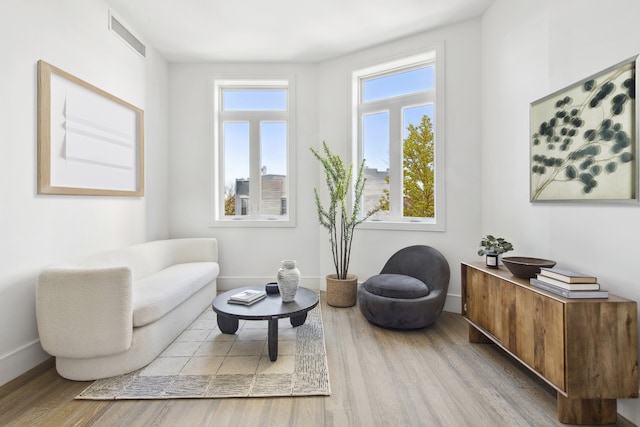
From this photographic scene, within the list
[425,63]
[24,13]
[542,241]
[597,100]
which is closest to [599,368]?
[542,241]

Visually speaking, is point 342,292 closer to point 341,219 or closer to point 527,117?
point 341,219

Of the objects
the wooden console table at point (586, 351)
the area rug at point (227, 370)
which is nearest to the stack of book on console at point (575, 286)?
the wooden console table at point (586, 351)

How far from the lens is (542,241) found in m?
2.25

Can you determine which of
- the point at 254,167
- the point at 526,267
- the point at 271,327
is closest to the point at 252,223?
the point at 254,167

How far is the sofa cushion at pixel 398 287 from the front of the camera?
2689 millimetres

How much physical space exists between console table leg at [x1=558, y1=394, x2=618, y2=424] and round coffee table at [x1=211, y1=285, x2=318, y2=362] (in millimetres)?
1585

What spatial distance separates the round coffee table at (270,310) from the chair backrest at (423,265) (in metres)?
1.11

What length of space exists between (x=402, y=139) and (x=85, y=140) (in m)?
3.16

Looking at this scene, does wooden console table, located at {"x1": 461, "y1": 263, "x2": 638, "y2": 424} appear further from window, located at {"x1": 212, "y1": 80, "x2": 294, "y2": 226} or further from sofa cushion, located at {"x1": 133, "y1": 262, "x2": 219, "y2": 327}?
window, located at {"x1": 212, "y1": 80, "x2": 294, "y2": 226}

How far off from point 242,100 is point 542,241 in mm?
3750

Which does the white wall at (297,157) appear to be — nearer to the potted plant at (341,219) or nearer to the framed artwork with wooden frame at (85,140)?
the potted plant at (341,219)

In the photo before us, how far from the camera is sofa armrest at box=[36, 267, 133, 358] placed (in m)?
1.89

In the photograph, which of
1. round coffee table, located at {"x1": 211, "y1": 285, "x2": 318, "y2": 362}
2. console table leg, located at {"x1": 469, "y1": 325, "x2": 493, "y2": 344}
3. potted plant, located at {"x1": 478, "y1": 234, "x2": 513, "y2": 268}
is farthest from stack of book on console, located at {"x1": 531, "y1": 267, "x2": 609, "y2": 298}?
round coffee table, located at {"x1": 211, "y1": 285, "x2": 318, "y2": 362}

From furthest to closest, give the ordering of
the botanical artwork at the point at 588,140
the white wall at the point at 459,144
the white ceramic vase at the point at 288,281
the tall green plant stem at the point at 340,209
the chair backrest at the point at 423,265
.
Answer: the tall green plant stem at the point at 340,209 < the white wall at the point at 459,144 < the chair backrest at the point at 423,265 < the white ceramic vase at the point at 288,281 < the botanical artwork at the point at 588,140
